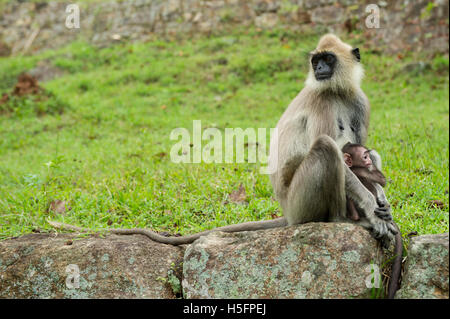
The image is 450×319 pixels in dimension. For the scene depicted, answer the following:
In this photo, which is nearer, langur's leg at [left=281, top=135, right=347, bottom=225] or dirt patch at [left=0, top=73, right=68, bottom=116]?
langur's leg at [left=281, top=135, right=347, bottom=225]

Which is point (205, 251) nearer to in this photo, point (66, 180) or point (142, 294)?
point (142, 294)

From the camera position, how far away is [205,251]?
3.35 metres

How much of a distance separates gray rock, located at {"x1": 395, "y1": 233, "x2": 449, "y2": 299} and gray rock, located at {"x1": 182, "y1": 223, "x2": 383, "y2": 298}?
21cm

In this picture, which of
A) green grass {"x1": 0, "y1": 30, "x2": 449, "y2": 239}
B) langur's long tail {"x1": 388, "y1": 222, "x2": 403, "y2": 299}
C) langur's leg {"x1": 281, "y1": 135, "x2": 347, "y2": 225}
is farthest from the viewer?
green grass {"x1": 0, "y1": 30, "x2": 449, "y2": 239}

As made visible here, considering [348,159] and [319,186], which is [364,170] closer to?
[348,159]

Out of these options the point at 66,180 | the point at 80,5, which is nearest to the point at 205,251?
the point at 66,180

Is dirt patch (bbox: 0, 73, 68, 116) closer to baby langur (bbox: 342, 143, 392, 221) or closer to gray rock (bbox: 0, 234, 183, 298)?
gray rock (bbox: 0, 234, 183, 298)

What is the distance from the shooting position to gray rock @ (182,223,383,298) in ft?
9.78

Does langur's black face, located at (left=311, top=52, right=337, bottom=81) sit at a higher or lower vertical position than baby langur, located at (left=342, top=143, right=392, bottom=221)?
higher

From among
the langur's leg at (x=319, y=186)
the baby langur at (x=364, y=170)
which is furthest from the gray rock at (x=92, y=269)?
the baby langur at (x=364, y=170)

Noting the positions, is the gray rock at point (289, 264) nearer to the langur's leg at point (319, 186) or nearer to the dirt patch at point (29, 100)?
the langur's leg at point (319, 186)

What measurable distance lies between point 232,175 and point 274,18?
778 cm

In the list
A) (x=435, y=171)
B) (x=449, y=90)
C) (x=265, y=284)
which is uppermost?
(x=449, y=90)

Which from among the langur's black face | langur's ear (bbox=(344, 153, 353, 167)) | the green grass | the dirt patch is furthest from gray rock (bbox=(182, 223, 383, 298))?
the dirt patch
